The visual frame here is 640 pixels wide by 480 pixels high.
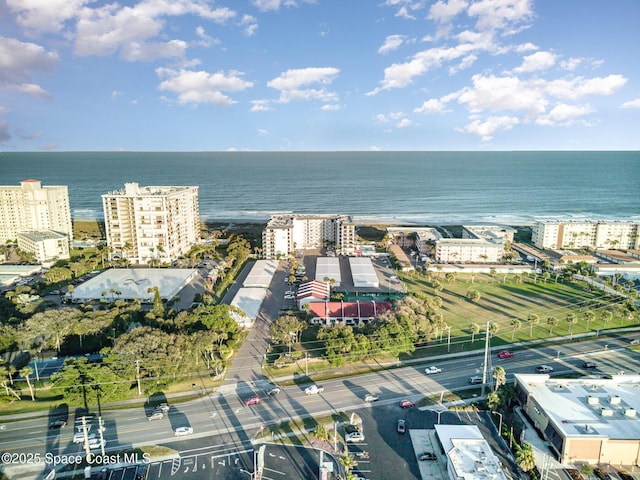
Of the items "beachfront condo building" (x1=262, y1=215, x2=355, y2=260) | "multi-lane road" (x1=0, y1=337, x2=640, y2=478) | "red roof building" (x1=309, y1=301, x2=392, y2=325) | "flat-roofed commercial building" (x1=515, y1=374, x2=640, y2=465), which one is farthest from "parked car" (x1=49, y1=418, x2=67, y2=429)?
"beachfront condo building" (x1=262, y1=215, x2=355, y2=260)

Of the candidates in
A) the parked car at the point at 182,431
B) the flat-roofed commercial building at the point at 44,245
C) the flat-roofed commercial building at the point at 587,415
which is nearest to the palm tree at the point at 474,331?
the flat-roofed commercial building at the point at 587,415

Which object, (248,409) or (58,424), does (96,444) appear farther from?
(248,409)

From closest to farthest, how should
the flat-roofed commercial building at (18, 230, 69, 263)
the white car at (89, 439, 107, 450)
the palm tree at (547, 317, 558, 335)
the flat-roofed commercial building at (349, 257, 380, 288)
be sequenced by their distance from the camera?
the white car at (89, 439, 107, 450) → the palm tree at (547, 317, 558, 335) → the flat-roofed commercial building at (349, 257, 380, 288) → the flat-roofed commercial building at (18, 230, 69, 263)

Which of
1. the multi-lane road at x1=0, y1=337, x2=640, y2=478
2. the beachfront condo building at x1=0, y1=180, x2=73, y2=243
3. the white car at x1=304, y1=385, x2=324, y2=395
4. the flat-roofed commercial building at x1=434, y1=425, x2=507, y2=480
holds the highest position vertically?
the beachfront condo building at x1=0, y1=180, x2=73, y2=243

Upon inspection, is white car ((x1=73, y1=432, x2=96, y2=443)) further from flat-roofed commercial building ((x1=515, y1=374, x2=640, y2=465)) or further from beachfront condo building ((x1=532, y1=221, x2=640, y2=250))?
beachfront condo building ((x1=532, y1=221, x2=640, y2=250))

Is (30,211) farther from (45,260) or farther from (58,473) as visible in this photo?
(58,473)

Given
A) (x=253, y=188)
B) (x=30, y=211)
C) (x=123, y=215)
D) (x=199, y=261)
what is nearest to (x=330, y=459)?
(x=199, y=261)

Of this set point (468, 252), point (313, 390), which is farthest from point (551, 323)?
point (468, 252)
